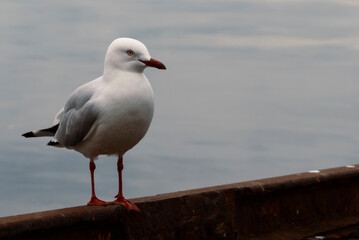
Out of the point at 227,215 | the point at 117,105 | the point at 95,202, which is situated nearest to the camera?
the point at 117,105

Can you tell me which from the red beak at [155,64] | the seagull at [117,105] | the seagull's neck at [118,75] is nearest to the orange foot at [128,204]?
the seagull at [117,105]

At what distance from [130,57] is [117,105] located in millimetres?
383

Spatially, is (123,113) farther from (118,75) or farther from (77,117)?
(77,117)

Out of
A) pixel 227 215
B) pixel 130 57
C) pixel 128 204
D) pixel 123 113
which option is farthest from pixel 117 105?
pixel 227 215

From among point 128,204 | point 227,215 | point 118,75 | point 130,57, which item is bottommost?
point 227,215

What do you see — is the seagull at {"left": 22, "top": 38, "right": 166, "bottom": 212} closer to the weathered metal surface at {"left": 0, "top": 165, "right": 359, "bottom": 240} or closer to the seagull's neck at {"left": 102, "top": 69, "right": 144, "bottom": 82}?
the seagull's neck at {"left": 102, "top": 69, "right": 144, "bottom": 82}

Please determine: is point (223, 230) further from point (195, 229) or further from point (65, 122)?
point (65, 122)

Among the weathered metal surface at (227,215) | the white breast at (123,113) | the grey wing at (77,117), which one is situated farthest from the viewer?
the grey wing at (77,117)

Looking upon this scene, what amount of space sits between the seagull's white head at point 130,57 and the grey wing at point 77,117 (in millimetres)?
281

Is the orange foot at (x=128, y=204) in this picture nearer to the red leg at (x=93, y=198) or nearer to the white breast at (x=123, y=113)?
the red leg at (x=93, y=198)

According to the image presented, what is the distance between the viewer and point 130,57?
475cm

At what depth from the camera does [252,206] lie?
5.56 meters

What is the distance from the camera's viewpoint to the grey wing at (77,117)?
4.78 metres

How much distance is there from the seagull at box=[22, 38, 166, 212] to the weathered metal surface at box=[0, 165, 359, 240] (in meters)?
0.19
